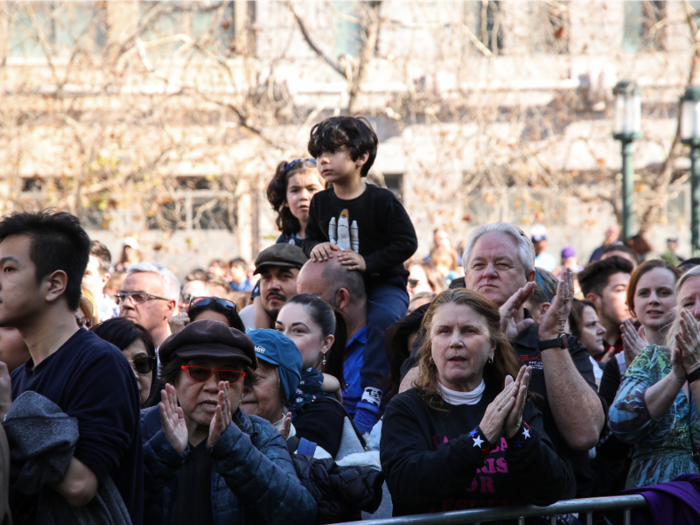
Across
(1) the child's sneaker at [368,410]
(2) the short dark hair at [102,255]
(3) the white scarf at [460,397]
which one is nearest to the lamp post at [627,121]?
(2) the short dark hair at [102,255]

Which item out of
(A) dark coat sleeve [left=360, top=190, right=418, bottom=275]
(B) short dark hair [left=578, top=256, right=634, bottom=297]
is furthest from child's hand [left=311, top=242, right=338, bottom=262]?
(B) short dark hair [left=578, top=256, right=634, bottom=297]

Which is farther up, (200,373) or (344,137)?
(344,137)

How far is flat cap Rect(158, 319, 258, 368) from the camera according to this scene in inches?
119

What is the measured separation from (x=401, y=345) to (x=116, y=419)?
2163 mm

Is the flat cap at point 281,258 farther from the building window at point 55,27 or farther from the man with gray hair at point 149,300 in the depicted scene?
Answer: the building window at point 55,27

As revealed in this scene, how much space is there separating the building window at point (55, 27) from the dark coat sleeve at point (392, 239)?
11.9 m

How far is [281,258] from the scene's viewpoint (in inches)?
214

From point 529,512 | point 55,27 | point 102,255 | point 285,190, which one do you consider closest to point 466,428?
point 529,512

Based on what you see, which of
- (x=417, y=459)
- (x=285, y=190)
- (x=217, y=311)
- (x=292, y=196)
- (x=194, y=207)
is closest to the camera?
(x=417, y=459)

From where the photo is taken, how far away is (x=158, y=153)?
601 inches

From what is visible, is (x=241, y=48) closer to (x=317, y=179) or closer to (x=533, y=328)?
(x=317, y=179)

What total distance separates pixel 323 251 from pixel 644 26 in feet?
46.8

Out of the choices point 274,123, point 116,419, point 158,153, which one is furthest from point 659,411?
point 158,153

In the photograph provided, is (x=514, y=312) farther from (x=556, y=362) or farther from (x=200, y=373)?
(x=200, y=373)
